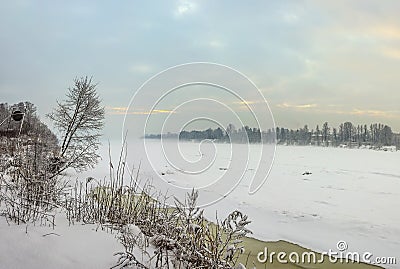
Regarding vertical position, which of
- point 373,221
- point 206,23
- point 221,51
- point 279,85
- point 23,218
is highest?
point 206,23

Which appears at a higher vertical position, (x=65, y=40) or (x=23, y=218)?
(x=65, y=40)

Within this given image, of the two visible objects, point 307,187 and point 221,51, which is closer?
point 307,187

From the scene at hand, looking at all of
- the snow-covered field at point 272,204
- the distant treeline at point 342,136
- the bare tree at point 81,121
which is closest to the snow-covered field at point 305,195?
the snow-covered field at point 272,204

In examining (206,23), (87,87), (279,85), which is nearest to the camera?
(206,23)

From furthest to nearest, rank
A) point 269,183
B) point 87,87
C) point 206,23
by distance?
point 87,87, point 206,23, point 269,183

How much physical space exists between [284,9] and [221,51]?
9.65ft

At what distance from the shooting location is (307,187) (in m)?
9.80

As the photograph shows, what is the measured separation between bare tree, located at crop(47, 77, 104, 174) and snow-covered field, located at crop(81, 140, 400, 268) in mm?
4469

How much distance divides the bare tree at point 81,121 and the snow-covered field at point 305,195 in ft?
14.7

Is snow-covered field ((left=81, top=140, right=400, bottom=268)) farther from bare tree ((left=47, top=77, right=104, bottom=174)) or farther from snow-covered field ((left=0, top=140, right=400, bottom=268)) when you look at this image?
bare tree ((left=47, top=77, right=104, bottom=174))

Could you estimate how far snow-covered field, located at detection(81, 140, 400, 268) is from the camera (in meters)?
5.89

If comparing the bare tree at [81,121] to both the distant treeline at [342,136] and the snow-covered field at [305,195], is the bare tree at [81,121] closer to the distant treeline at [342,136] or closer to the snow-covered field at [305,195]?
the snow-covered field at [305,195]

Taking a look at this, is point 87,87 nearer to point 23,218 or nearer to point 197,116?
point 197,116

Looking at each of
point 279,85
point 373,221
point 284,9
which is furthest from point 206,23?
point 373,221
